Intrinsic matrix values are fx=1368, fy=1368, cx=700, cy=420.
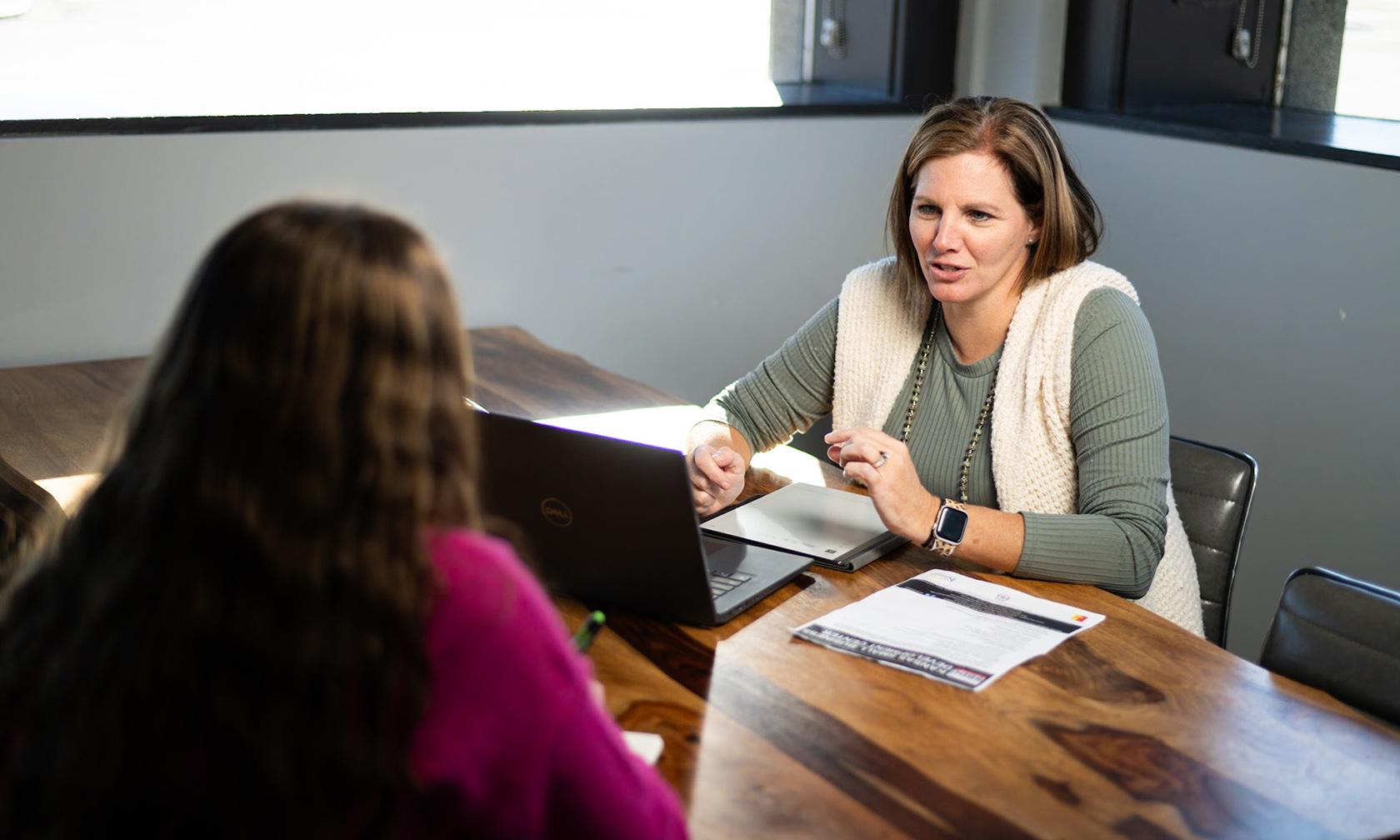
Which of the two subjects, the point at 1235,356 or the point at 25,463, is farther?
the point at 1235,356

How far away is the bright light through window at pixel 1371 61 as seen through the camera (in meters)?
2.74

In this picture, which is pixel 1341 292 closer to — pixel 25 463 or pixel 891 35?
pixel 891 35

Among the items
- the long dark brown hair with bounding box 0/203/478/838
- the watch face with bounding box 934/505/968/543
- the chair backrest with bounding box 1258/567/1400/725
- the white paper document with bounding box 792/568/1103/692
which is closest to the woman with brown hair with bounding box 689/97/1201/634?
the watch face with bounding box 934/505/968/543

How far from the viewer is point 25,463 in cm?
187

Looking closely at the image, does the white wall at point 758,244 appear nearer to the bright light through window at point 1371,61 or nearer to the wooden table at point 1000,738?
the bright light through window at point 1371,61

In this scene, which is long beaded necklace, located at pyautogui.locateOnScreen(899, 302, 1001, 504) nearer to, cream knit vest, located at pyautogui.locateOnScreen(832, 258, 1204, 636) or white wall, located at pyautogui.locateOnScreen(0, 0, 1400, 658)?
cream knit vest, located at pyautogui.locateOnScreen(832, 258, 1204, 636)

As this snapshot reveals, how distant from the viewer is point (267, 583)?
0.78m

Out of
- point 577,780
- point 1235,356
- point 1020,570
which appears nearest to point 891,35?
point 1235,356

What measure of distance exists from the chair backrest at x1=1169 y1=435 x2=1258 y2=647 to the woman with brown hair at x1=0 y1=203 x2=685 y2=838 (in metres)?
1.38

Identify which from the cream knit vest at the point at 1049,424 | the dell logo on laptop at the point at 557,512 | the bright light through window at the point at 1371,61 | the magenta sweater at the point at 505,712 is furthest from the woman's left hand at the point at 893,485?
the bright light through window at the point at 1371,61

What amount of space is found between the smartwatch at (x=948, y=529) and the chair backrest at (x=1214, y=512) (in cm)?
48

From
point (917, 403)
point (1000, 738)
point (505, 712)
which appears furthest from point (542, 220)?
point (505, 712)

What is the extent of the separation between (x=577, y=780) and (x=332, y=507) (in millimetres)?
235

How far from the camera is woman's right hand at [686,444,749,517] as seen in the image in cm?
180
